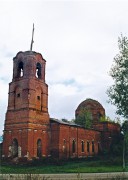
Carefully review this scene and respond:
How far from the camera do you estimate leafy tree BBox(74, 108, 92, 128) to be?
55.8 metres

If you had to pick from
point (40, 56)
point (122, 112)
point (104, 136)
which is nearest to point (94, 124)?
point (104, 136)

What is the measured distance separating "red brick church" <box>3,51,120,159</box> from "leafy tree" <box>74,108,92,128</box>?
10.8 meters

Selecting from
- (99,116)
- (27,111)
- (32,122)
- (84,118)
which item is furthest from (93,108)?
(27,111)

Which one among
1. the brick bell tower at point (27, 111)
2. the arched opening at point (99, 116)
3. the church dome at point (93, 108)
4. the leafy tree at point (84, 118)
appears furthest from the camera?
the arched opening at point (99, 116)

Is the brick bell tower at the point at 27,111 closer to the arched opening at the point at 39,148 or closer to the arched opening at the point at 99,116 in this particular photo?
the arched opening at the point at 39,148

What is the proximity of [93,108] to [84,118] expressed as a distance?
3367 mm

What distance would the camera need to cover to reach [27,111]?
129 feet

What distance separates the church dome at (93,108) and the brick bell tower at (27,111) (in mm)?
17313

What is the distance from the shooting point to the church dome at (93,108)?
58.3 metres

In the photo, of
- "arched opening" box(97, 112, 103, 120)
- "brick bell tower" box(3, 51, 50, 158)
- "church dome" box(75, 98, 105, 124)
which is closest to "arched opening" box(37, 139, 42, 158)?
"brick bell tower" box(3, 51, 50, 158)

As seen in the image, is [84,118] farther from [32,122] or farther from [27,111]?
[27,111]

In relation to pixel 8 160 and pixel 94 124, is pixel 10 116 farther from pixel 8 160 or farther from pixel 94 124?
pixel 94 124

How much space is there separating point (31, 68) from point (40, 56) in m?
2.89

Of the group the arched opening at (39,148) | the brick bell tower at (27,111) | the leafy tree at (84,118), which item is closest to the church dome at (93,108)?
the leafy tree at (84,118)
